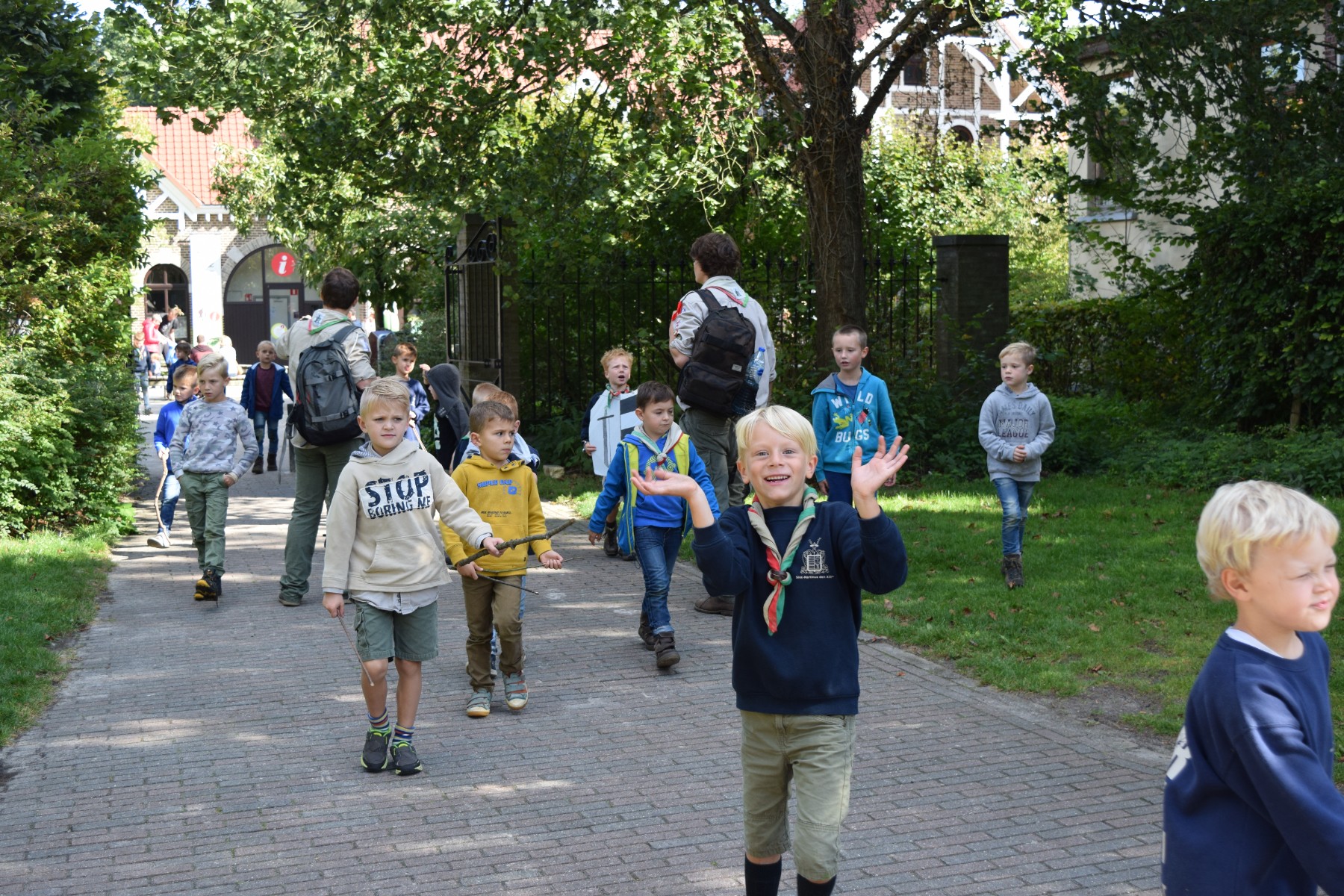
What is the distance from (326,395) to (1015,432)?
4381mm

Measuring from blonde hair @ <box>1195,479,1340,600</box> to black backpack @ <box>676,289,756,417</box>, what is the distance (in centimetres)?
511

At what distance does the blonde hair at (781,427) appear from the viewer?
346cm

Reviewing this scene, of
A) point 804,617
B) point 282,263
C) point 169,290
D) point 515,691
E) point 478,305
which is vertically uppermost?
point 282,263

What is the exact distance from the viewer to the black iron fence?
14531mm

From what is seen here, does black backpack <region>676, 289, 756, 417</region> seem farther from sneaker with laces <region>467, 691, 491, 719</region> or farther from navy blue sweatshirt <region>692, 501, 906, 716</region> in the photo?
navy blue sweatshirt <region>692, 501, 906, 716</region>

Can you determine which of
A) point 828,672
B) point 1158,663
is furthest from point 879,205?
point 828,672

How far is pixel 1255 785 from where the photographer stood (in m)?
2.32

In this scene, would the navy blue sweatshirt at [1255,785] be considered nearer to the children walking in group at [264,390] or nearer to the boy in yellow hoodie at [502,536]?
the boy in yellow hoodie at [502,536]

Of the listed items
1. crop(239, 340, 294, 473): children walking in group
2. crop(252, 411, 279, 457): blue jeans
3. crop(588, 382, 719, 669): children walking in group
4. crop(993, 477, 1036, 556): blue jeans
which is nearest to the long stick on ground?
crop(588, 382, 719, 669): children walking in group

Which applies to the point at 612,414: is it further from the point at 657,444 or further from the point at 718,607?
the point at 657,444

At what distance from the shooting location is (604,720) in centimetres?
608

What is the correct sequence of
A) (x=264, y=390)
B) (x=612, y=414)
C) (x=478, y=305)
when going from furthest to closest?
(x=478, y=305) < (x=264, y=390) < (x=612, y=414)

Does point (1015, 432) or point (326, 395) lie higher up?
point (326, 395)

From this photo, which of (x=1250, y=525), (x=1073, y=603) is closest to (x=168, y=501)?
(x=1073, y=603)
